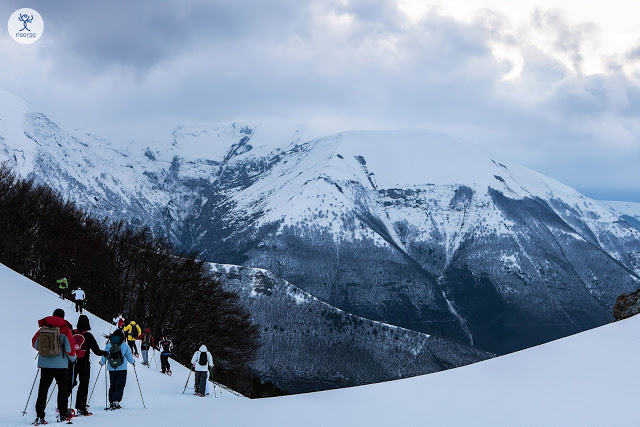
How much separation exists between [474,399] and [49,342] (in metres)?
9.83

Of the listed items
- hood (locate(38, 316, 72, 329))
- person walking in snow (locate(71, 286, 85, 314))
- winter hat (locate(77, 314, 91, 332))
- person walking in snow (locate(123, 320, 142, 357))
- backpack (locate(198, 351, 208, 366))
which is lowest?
backpack (locate(198, 351, 208, 366))

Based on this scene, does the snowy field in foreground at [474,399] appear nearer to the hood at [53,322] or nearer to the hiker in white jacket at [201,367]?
the hood at [53,322]

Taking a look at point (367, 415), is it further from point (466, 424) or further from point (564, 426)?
point (564, 426)

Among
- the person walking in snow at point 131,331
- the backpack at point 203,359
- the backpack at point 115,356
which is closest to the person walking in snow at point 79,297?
the person walking in snow at point 131,331

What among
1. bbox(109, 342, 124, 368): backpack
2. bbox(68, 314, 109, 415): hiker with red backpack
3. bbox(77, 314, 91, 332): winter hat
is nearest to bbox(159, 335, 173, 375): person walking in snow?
bbox(109, 342, 124, 368): backpack

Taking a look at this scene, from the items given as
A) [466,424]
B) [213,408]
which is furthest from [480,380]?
[213,408]

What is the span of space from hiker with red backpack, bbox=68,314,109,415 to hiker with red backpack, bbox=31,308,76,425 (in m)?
1.21

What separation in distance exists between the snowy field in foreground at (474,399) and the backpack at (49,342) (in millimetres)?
1743

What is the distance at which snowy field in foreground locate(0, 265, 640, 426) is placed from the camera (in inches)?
542

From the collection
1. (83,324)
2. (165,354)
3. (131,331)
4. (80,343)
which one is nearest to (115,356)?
(83,324)

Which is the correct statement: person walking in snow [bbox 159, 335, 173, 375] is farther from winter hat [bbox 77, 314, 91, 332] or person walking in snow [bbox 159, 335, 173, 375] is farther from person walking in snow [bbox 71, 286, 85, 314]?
winter hat [bbox 77, 314, 91, 332]

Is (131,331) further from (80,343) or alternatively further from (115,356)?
(80,343)

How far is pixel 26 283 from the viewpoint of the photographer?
37281 millimetres

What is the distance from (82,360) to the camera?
16641 mm
